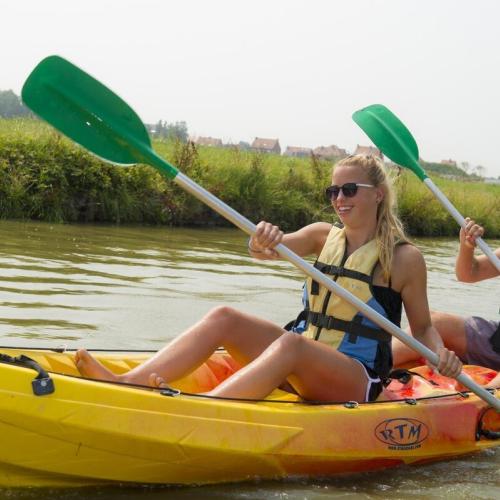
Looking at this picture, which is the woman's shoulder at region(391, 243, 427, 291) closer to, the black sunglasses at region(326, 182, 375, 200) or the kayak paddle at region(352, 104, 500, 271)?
the black sunglasses at region(326, 182, 375, 200)

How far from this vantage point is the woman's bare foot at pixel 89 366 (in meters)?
3.25

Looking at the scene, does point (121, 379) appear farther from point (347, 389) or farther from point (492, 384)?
point (492, 384)

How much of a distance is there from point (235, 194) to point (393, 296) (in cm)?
948

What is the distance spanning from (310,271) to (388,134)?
1840 millimetres

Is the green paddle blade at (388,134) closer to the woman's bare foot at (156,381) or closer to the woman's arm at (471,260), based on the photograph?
the woman's arm at (471,260)

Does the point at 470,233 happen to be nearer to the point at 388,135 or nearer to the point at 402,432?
the point at 388,135

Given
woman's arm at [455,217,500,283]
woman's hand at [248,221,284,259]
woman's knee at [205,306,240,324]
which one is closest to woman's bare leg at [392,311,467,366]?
woman's arm at [455,217,500,283]

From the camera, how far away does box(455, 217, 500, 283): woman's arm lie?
4.29 metres

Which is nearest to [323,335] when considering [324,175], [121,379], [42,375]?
[121,379]

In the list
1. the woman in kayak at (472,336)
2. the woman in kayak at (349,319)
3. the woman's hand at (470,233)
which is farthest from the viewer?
the woman in kayak at (472,336)

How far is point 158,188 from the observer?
11.8m

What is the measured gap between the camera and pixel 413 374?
13.9 ft

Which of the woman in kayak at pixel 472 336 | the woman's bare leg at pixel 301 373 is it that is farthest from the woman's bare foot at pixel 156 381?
the woman in kayak at pixel 472 336

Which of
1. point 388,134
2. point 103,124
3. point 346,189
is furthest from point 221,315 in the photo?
point 388,134
